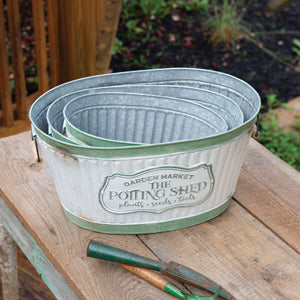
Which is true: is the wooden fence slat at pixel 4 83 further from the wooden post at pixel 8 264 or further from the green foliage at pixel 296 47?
the green foliage at pixel 296 47

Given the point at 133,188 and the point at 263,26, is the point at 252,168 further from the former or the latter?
the point at 263,26

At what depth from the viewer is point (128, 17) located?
3.64 meters

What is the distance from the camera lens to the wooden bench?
106cm

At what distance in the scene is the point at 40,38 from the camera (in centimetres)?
204

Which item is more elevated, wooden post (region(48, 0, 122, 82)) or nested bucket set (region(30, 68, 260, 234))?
nested bucket set (region(30, 68, 260, 234))

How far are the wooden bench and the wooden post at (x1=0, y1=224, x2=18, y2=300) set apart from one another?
9 cm

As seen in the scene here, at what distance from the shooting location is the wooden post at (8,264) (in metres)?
1.50

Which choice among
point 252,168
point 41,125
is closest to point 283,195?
point 252,168

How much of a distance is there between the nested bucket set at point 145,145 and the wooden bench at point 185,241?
43mm

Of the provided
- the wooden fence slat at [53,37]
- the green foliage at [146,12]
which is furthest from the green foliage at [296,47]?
the wooden fence slat at [53,37]

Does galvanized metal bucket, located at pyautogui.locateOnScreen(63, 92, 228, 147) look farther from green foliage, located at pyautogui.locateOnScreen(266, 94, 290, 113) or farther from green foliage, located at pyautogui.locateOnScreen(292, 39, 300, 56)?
green foliage, located at pyautogui.locateOnScreen(292, 39, 300, 56)

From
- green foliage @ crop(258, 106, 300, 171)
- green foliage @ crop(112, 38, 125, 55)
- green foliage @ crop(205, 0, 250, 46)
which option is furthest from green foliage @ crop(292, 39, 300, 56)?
green foliage @ crop(112, 38, 125, 55)

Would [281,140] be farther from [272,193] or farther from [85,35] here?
[272,193]

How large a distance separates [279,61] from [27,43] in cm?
182
